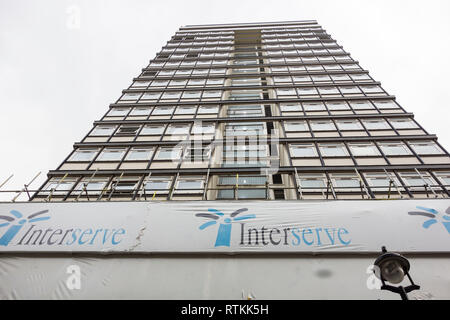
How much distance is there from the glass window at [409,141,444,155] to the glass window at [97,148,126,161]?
18.3 m

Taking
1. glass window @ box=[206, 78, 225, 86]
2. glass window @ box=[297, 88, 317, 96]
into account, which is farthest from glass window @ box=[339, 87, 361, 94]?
glass window @ box=[206, 78, 225, 86]

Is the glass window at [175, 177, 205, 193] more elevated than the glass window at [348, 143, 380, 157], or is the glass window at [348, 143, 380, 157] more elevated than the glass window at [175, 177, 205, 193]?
the glass window at [348, 143, 380, 157]

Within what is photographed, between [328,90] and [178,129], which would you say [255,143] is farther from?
[328,90]

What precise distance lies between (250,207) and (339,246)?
10.7ft

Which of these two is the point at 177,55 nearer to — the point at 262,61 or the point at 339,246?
the point at 262,61

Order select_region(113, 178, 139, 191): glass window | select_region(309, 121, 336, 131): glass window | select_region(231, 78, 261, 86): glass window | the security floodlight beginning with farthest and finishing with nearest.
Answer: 1. select_region(231, 78, 261, 86): glass window
2. select_region(309, 121, 336, 131): glass window
3. select_region(113, 178, 139, 191): glass window
4. the security floodlight

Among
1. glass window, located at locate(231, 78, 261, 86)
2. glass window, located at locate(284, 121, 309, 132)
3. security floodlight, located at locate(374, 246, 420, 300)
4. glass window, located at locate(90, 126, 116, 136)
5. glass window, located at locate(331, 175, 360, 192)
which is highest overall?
glass window, located at locate(231, 78, 261, 86)

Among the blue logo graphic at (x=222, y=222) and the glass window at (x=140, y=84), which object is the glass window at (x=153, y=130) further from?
the blue logo graphic at (x=222, y=222)

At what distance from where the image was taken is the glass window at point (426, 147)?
14521 mm

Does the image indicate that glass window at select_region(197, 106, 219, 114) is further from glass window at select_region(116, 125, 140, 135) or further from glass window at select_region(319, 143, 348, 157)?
glass window at select_region(319, 143, 348, 157)

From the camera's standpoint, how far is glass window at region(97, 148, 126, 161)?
1550 cm

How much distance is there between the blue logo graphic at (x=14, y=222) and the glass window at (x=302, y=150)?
12.9 m

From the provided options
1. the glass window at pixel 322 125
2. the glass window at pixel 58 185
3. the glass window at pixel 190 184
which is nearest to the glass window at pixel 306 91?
the glass window at pixel 322 125
